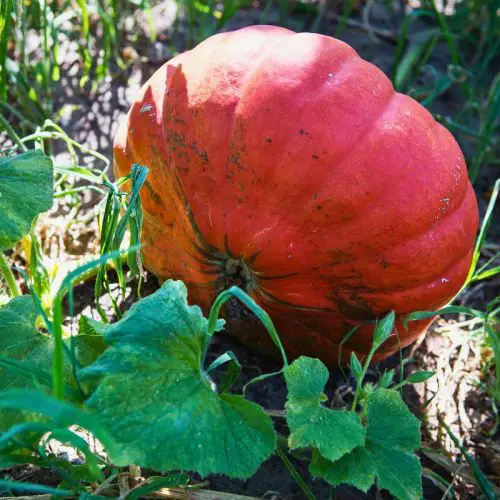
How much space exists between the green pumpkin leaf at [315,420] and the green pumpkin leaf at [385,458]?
6cm

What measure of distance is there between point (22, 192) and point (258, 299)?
23.1 inches

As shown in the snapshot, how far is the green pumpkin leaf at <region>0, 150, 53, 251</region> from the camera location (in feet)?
4.69

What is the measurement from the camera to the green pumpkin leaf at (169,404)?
1141 mm

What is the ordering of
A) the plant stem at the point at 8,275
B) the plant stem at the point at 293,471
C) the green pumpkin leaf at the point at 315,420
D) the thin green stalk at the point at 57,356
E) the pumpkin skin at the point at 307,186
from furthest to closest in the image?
the plant stem at the point at 8,275
the pumpkin skin at the point at 307,186
the plant stem at the point at 293,471
the green pumpkin leaf at the point at 315,420
the thin green stalk at the point at 57,356

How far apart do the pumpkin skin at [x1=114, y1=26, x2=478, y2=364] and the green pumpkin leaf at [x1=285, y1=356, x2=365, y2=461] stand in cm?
33

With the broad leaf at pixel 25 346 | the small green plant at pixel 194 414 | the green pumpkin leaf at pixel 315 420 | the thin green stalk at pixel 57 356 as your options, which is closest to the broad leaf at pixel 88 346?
the broad leaf at pixel 25 346

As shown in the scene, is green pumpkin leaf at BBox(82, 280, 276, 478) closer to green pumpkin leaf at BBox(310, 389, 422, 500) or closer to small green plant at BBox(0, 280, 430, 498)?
small green plant at BBox(0, 280, 430, 498)

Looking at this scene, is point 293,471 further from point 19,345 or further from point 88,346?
point 19,345

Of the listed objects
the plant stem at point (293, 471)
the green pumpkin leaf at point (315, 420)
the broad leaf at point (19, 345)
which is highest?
the green pumpkin leaf at point (315, 420)

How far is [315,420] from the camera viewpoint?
129 cm

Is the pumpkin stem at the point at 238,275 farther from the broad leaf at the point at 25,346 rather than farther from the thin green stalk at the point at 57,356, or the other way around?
the thin green stalk at the point at 57,356

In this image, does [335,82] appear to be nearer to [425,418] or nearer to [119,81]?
[425,418]

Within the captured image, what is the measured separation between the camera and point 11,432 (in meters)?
1.05

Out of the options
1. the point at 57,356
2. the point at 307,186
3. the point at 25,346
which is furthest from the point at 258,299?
the point at 57,356
